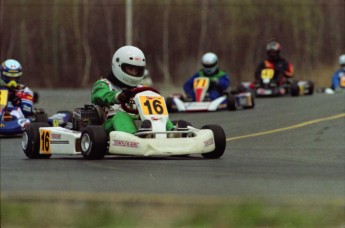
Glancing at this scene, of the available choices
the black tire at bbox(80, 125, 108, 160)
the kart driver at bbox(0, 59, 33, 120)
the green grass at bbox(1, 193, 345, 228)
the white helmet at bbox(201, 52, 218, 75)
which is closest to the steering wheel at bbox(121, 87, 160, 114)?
the black tire at bbox(80, 125, 108, 160)

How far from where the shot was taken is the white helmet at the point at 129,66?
12664 millimetres

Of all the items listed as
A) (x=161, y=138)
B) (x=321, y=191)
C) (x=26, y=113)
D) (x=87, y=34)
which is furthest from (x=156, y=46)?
(x=321, y=191)

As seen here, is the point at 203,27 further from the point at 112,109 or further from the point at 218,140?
the point at 218,140

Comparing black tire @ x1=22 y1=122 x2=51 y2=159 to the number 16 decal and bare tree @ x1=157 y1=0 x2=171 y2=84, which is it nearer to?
the number 16 decal

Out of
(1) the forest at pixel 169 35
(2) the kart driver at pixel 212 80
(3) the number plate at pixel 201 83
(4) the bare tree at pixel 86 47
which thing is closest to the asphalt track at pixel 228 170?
(3) the number plate at pixel 201 83

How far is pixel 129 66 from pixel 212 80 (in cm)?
997

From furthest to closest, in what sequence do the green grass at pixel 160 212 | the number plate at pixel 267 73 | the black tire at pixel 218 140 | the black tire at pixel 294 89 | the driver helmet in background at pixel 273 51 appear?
the driver helmet in background at pixel 273 51 < the number plate at pixel 267 73 < the black tire at pixel 294 89 < the black tire at pixel 218 140 < the green grass at pixel 160 212

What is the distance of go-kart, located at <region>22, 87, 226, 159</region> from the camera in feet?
37.9

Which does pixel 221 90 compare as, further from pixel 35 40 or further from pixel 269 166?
pixel 35 40

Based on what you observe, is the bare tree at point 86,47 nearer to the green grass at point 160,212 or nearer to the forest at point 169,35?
the forest at point 169,35

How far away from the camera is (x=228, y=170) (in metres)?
10.8

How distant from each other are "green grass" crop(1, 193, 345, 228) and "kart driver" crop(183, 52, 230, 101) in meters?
14.3

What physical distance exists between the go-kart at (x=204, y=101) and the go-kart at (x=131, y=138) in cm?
923

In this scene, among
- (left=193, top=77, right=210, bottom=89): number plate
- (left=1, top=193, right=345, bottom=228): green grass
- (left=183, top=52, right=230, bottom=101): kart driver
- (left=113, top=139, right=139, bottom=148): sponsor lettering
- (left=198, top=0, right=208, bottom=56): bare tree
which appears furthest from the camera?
(left=198, top=0, right=208, bottom=56): bare tree
